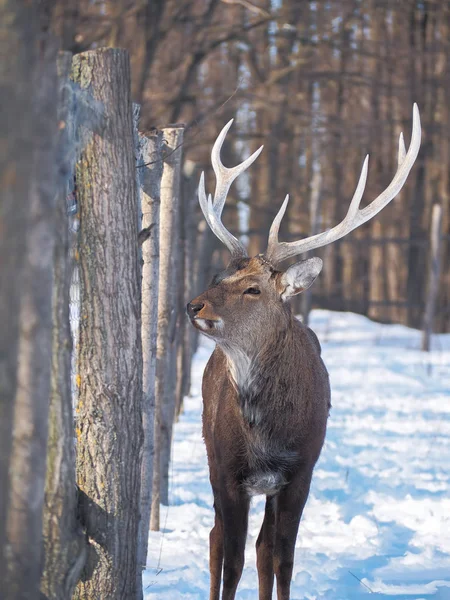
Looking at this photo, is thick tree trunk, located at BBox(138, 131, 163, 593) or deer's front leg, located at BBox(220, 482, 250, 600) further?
thick tree trunk, located at BBox(138, 131, 163, 593)

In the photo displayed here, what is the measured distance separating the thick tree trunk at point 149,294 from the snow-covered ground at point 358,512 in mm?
512

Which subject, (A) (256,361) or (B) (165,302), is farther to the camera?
(B) (165,302)

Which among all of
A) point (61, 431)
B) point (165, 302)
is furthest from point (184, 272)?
point (61, 431)

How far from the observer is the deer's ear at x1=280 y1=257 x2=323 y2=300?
4414 millimetres

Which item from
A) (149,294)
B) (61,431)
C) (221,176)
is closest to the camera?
(61,431)

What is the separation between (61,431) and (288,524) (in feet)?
5.57

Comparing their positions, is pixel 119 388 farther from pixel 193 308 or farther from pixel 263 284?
pixel 263 284

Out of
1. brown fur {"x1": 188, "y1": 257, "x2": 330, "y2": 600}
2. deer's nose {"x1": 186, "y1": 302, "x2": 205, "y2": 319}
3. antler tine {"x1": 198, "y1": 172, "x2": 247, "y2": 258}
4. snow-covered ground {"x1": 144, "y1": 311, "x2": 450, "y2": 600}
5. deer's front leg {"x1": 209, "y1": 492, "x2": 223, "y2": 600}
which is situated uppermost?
antler tine {"x1": 198, "y1": 172, "x2": 247, "y2": 258}

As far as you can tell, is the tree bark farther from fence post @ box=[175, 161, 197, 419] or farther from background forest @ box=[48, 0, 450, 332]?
A: background forest @ box=[48, 0, 450, 332]

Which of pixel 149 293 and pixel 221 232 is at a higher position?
pixel 221 232

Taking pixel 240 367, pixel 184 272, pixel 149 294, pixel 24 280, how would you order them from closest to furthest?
pixel 24 280 → pixel 240 367 → pixel 149 294 → pixel 184 272

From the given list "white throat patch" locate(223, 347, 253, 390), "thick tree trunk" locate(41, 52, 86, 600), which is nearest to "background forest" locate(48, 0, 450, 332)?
"white throat patch" locate(223, 347, 253, 390)

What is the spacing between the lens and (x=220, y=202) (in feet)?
16.2

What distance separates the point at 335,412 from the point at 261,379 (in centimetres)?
587
